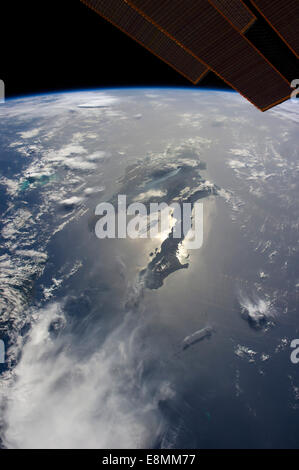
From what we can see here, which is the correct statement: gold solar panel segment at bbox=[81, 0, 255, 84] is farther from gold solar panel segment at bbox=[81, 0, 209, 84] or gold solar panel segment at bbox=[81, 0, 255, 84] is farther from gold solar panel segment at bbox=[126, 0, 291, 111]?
gold solar panel segment at bbox=[126, 0, 291, 111]

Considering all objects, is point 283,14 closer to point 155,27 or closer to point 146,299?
point 155,27

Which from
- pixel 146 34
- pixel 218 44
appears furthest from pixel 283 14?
pixel 146 34

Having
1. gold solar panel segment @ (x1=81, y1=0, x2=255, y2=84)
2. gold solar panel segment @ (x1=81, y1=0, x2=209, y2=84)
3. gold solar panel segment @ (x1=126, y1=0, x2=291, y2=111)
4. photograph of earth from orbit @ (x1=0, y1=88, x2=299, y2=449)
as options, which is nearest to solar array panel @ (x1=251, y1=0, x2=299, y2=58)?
gold solar panel segment @ (x1=81, y1=0, x2=255, y2=84)

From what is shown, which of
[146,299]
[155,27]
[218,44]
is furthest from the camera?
[146,299]

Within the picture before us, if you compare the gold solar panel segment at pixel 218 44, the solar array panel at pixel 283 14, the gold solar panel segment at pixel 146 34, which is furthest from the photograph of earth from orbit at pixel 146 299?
the solar array panel at pixel 283 14
